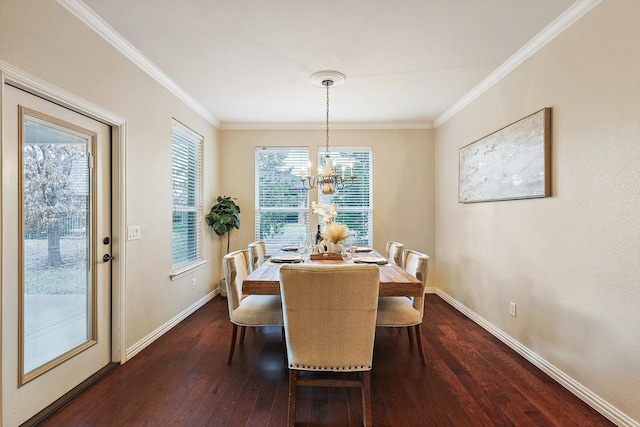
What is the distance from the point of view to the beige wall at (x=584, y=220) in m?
1.83

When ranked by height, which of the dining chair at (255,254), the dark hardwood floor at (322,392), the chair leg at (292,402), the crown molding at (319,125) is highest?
the crown molding at (319,125)

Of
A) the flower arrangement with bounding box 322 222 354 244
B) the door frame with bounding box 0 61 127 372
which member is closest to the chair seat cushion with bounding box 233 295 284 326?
the flower arrangement with bounding box 322 222 354 244

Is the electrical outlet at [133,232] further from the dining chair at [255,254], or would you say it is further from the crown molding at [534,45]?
the crown molding at [534,45]

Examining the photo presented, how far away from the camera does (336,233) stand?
2.95 metres

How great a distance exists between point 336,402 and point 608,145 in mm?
2347

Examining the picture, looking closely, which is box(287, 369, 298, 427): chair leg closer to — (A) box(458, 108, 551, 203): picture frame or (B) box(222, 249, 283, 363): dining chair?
(B) box(222, 249, 283, 363): dining chair

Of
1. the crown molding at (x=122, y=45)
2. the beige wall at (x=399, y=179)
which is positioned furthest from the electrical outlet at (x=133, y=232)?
the beige wall at (x=399, y=179)

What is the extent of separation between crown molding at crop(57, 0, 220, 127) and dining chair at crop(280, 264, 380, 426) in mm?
2169

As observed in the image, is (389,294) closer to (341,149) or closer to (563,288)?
(563,288)

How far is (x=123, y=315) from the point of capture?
8.55ft

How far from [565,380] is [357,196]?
3.34 meters

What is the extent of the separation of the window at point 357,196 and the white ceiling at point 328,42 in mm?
1163

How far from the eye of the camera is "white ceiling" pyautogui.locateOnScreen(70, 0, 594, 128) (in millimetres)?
2154

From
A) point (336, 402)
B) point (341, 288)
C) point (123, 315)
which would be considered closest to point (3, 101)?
point (123, 315)
